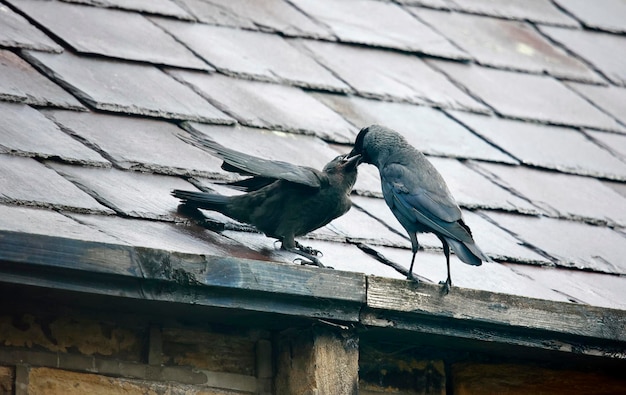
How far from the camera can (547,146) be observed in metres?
6.64

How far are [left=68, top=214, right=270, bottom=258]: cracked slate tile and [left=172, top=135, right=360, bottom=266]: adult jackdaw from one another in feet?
0.67

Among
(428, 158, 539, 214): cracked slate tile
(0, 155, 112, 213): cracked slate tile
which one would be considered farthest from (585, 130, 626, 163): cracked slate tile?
(0, 155, 112, 213): cracked slate tile

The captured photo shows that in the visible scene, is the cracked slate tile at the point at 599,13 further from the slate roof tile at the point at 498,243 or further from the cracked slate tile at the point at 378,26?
the slate roof tile at the point at 498,243

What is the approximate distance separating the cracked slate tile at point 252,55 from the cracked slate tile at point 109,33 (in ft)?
0.36

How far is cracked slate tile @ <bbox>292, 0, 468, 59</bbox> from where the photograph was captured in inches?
275

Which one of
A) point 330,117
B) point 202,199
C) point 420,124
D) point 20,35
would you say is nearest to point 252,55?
point 330,117

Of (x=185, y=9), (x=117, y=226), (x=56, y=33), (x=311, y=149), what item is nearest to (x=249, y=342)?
(x=117, y=226)

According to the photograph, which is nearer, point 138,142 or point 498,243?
point 138,142

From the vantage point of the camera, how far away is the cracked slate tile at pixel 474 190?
19.4 ft

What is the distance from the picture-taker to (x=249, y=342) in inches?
188

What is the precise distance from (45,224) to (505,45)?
3.73 meters

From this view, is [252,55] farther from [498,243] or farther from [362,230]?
[498,243]

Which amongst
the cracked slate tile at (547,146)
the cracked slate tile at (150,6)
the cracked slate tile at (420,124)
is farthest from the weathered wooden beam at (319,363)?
the cracked slate tile at (150,6)

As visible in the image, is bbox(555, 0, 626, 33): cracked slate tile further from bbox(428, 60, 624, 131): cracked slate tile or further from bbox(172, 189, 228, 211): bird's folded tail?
bbox(172, 189, 228, 211): bird's folded tail
